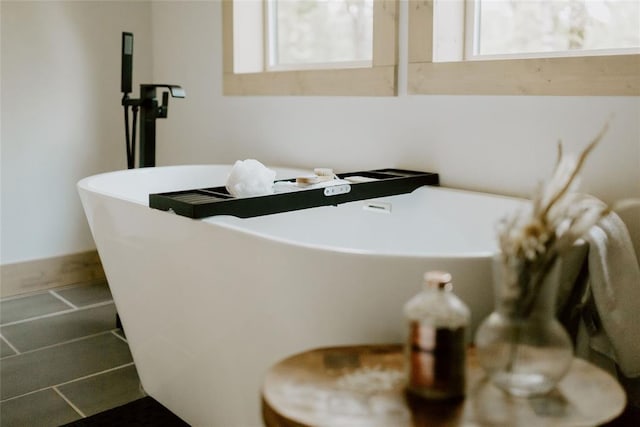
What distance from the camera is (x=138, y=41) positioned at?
12.9 ft

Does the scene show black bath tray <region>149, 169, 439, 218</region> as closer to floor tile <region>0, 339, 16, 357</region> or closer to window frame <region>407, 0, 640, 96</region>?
window frame <region>407, 0, 640, 96</region>

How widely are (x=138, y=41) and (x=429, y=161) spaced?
2106 millimetres

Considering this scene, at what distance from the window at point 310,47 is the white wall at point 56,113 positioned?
758mm

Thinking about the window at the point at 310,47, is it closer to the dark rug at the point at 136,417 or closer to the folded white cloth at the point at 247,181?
the folded white cloth at the point at 247,181

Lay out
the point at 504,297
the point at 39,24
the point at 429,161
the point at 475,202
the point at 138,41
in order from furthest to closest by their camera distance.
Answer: the point at 138,41 → the point at 39,24 → the point at 429,161 → the point at 475,202 → the point at 504,297

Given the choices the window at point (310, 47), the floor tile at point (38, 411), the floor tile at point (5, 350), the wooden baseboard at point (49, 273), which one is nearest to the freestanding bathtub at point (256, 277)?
the floor tile at point (38, 411)

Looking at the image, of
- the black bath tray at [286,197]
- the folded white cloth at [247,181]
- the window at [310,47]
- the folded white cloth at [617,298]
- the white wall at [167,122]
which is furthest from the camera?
the window at [310,47]

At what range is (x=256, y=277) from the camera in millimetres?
1646

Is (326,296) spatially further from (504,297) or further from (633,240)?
(633,240)

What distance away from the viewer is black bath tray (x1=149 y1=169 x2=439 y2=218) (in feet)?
6.20

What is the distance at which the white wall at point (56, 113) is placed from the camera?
3469 millimetres

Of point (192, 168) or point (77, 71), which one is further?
point (77, 71)

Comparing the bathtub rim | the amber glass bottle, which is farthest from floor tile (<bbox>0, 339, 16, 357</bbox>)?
the amber glass bottle

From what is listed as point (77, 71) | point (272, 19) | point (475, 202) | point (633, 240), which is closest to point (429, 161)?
point (475, 202)
